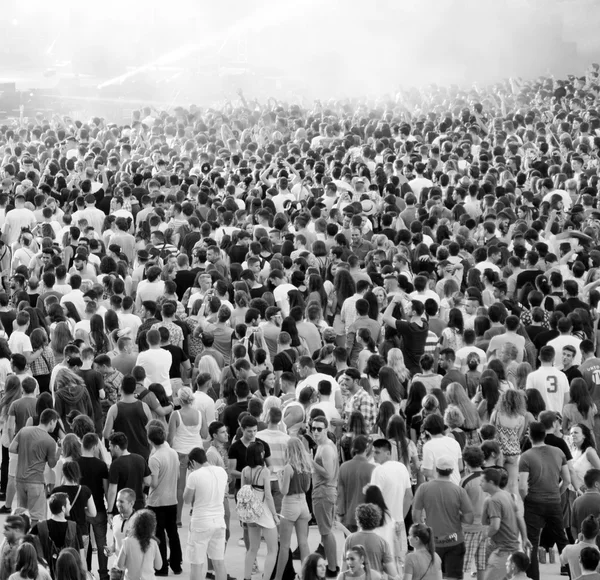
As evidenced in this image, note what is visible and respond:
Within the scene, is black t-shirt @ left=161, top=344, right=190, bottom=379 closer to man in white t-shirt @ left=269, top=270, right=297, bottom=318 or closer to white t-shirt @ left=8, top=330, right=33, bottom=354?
white t-shirt @ left=8, top=330, right=33, bottom=354

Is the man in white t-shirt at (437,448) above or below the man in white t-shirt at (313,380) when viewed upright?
below

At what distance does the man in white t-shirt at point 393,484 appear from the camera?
941 centimetres

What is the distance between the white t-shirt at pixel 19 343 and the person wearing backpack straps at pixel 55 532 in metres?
3.29

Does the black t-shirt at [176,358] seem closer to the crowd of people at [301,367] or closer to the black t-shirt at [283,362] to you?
the crowd of people at [301,367]

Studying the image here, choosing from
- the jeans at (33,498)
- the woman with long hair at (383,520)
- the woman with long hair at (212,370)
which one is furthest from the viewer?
the woman with long hair at (212,370)

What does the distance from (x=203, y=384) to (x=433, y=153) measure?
32.6 feet

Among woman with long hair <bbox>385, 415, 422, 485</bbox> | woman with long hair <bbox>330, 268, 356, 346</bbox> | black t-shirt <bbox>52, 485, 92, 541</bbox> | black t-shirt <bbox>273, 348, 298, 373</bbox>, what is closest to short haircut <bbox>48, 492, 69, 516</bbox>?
black t-shirt <bbox>52, 485, 92, 541</bbox>

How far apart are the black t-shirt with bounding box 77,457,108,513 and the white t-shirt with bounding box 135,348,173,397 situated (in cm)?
172

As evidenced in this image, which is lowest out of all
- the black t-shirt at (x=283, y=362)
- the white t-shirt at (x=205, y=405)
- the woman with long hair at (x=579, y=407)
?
the woman with long hair at (x=579, y=407)

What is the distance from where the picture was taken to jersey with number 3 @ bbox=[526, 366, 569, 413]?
1150 cm

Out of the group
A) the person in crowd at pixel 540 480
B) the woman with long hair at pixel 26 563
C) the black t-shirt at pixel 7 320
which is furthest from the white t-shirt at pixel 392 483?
the black t-shirt at pixel 7 320

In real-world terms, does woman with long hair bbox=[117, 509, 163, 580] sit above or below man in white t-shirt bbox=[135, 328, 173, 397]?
below

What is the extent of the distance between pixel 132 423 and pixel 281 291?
10.8 ft

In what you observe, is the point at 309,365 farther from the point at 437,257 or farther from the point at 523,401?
the point at 437,257
